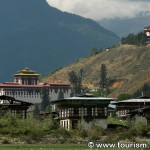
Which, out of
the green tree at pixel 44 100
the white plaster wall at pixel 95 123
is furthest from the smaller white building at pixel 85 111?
the green tree at pixel 44 100

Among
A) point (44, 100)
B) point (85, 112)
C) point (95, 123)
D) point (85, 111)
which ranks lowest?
point (95, 123)

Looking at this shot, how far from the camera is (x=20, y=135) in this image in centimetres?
7494

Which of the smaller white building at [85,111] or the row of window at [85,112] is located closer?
the smaller white building at [85,111]

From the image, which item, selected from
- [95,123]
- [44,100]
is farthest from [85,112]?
[44,100]

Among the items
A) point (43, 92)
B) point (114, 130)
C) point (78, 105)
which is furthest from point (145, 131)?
point (43, 92)

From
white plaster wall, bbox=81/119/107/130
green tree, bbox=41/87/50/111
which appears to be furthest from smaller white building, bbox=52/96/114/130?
green tree, bbox=41/87/50/111

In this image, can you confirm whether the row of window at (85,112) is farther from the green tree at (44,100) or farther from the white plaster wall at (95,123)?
the green tree at (44,100)

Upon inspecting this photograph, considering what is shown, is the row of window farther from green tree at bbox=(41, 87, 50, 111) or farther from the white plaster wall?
green tree at bbox=(41, 87, 50, 111)

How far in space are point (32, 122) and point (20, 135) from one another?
24.2ft

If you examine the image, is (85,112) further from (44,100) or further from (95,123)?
(44,100)

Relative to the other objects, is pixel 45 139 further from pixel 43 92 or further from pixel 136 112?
pixel 43 92

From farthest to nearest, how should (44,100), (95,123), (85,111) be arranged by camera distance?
(44,100) < (85,111) < (95,123)

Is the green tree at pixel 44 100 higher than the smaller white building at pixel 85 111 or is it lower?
higher

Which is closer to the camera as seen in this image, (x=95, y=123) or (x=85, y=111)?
(x=95, y=123)
